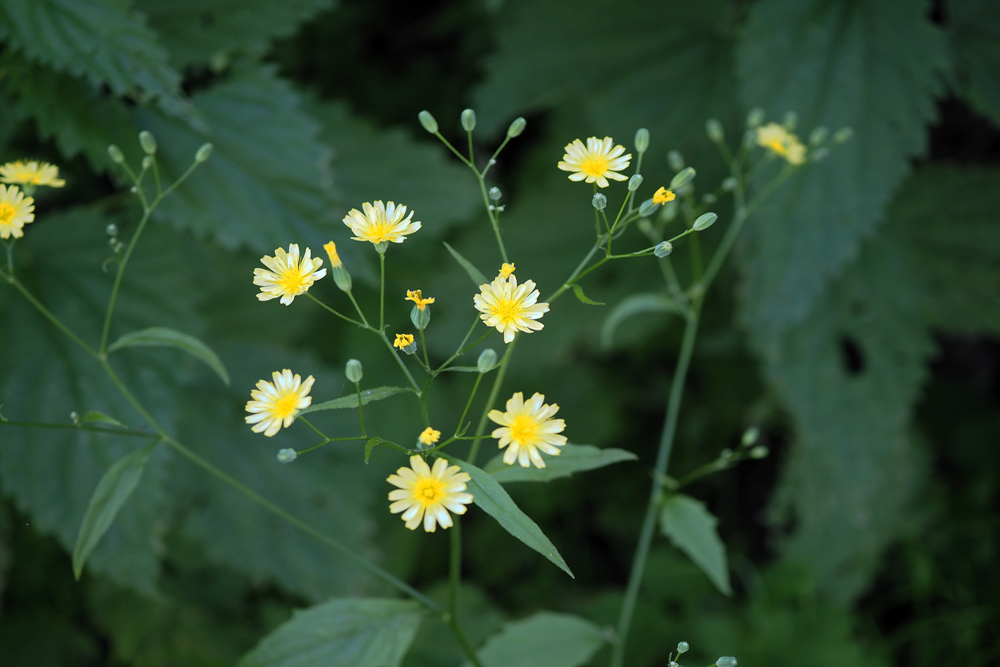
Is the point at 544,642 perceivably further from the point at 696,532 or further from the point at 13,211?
the point at 13,211

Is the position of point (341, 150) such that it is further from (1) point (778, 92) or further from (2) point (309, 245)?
(1) point (778, 92)

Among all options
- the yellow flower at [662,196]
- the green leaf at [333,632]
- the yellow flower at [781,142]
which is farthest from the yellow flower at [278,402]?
the yellow flower at [781,142]

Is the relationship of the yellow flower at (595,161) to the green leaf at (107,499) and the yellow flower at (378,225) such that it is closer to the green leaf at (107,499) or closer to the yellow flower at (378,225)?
the yellow flower at (378,225)

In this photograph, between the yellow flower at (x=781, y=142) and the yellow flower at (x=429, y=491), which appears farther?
the yellow flower at (x=781, y=142)

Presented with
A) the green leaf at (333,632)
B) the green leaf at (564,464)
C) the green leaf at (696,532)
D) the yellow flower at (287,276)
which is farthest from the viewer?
the green leaf at (696,532)

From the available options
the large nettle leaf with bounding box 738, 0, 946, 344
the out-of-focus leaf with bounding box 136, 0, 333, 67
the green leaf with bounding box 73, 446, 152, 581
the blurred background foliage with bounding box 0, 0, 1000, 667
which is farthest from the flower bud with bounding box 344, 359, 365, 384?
the large nettle leaf with bounding box 738, 0, 946, 344

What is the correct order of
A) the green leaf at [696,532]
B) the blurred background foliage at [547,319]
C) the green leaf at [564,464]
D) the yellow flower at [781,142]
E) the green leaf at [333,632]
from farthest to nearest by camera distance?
the blurred background foliage at [547,319], the yellow flower at [781,142], the green leaf at [696,532], the green leaf at [333,632], the green leaf at [564,464]

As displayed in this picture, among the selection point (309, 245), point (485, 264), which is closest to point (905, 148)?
point (485, 264)

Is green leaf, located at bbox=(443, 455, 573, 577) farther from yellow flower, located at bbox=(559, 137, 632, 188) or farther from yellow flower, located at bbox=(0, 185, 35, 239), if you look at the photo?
yellow flower, located at bbox=(0, 185, 35, 239)
